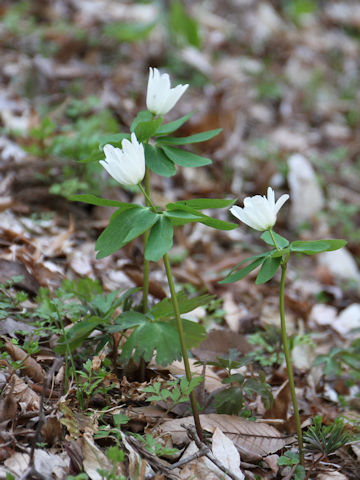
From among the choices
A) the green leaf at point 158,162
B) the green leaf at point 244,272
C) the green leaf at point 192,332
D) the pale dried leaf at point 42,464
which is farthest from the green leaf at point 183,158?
the pale dried leaf at point 42,464

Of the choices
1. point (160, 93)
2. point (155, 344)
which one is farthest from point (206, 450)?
point (160, 93)

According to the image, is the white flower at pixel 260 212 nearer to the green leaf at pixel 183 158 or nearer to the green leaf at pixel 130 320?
the green leaf at pixel 183 158

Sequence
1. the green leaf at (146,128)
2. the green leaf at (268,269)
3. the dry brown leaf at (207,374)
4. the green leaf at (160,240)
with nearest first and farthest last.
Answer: the green leaf at (160,240) < the green leaf at (268,269) < the green leaf at (146,128) < the dry brown leaf at (207,374)

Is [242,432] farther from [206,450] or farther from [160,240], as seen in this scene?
[160,240]

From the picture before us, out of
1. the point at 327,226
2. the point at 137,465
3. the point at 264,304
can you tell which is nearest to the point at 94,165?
the point at 264,304

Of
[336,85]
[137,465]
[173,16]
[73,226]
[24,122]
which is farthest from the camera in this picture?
[336,85]

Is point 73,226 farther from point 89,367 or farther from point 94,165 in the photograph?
point 89,367

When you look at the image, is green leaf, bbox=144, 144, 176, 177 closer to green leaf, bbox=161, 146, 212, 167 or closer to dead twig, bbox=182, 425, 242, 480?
green leaf, bbox=161, 146, 212, 167
